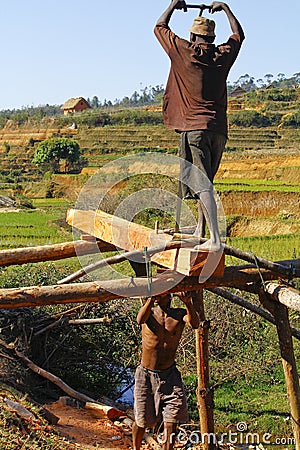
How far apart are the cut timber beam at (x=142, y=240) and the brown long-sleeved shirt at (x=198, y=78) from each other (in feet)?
2.33

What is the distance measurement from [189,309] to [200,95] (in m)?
1.31

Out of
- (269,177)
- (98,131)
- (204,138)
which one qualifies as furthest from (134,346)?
(98,131)

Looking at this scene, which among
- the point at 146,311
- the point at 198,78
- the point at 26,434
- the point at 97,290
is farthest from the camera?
the point at 26,434

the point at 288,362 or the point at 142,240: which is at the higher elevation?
the point at 142,240

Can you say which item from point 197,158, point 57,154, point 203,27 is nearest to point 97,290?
point 197,158

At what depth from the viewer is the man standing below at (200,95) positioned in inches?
143

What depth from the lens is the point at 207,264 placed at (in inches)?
135

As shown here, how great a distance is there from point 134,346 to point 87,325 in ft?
2.05

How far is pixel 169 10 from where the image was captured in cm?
381

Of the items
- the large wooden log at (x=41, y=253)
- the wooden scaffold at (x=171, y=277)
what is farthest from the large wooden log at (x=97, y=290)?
the large wooden log at (x=41, y=253)

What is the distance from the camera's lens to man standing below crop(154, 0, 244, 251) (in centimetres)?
364

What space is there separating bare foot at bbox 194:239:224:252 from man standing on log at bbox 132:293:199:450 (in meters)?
0.82

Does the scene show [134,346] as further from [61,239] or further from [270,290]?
[61,239]

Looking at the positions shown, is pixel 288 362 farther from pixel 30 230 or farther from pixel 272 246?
pixel 30 230
